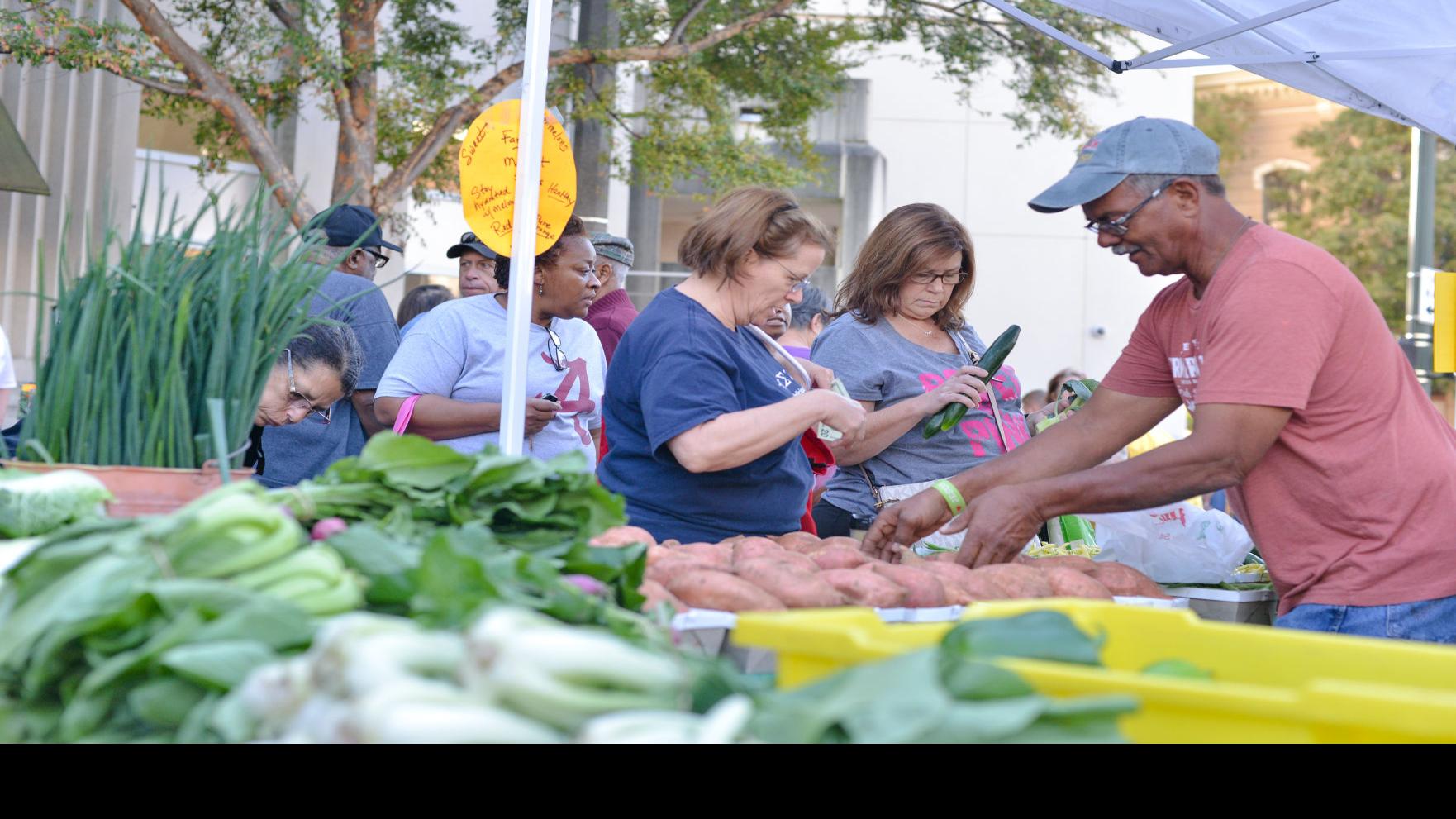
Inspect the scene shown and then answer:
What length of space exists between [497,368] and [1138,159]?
6.75 ft

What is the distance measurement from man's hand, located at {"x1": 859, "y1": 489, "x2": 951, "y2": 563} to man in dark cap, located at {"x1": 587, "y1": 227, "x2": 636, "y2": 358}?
2.29 metres

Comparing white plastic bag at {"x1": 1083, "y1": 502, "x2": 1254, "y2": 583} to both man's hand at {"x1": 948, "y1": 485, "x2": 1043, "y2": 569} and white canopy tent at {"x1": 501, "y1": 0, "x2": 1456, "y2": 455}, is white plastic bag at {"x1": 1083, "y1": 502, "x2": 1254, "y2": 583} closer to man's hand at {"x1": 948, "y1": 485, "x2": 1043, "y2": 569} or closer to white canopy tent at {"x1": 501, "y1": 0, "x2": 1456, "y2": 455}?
man's hand at {"x1": 948, "y1": 485, "x2": 1043, "y2": 569}

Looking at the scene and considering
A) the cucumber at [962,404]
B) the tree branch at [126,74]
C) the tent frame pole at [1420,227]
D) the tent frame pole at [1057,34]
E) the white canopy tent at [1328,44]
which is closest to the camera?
the cucumber at [962,404]

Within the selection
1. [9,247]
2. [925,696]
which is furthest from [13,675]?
[9,247]

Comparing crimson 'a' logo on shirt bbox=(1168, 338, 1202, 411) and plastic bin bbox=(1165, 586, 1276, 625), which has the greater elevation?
crimson 'a' logo on shirt bbox=(1168, 338, 1202, 411)

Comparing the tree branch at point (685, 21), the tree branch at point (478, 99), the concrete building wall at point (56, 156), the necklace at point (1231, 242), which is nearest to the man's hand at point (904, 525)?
the necklace at point (1231, 242)

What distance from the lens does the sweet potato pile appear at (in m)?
2.14

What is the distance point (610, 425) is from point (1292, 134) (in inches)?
1181

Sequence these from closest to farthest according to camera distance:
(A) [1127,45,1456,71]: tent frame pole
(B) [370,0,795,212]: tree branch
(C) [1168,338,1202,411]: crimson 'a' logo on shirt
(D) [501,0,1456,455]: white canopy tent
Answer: (C) [1168,338,1202,411]: crimson 'a' logo on shirt < (D) [501,0,1456,455]: white canopy tent < (A) [1127,45,1456,71]: tent frame pole < (B) [370,0,795,212]: tree branch

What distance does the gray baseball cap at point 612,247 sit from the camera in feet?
18.8

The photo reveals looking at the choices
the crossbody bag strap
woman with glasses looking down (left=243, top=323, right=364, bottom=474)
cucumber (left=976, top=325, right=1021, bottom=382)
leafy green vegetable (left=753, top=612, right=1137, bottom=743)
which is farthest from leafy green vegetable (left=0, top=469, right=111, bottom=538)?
cucumber (left=976, top=325, right=1021, bottom=382)

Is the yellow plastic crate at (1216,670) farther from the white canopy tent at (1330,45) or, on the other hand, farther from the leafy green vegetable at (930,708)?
the white canopy tent at (1330,45)

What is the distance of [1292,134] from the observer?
97.5ft

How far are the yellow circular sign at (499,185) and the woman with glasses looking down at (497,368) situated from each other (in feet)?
0.51
